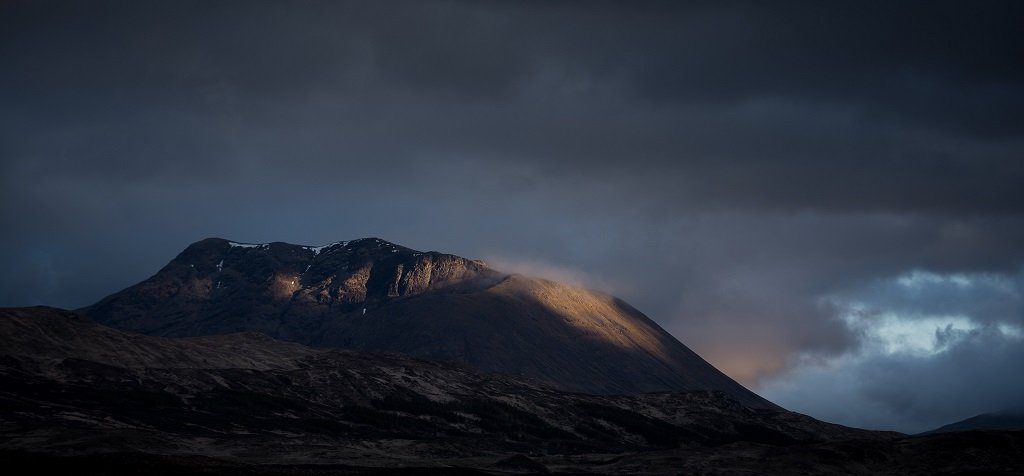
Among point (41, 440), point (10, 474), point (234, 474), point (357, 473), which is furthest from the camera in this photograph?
point (41, 440)

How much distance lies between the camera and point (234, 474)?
169375mm

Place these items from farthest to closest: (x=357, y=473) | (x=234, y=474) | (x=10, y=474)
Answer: (x=357, y=473), (x=234, y=474), (x=10, y=474)

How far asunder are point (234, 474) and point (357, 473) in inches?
972

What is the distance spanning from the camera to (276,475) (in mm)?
172000

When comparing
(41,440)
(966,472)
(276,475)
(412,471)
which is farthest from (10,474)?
(966,472)

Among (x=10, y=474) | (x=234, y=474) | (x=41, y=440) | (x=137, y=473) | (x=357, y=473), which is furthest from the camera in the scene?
(x=41, y=440)

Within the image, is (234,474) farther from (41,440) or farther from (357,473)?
(41,440)

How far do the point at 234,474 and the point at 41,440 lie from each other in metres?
53.2

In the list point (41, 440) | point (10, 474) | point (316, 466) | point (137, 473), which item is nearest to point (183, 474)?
point (137, 473)

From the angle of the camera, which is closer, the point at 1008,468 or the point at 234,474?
the point at 234,474

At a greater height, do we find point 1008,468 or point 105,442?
point 1008,468

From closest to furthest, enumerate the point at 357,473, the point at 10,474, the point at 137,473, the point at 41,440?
the point at 10,474 < the point at 137,473 < the point at 357,473 < the point at 41,440

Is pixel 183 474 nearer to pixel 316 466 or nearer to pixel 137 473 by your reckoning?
pixel 137 473

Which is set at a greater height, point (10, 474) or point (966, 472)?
point (966, 472)
